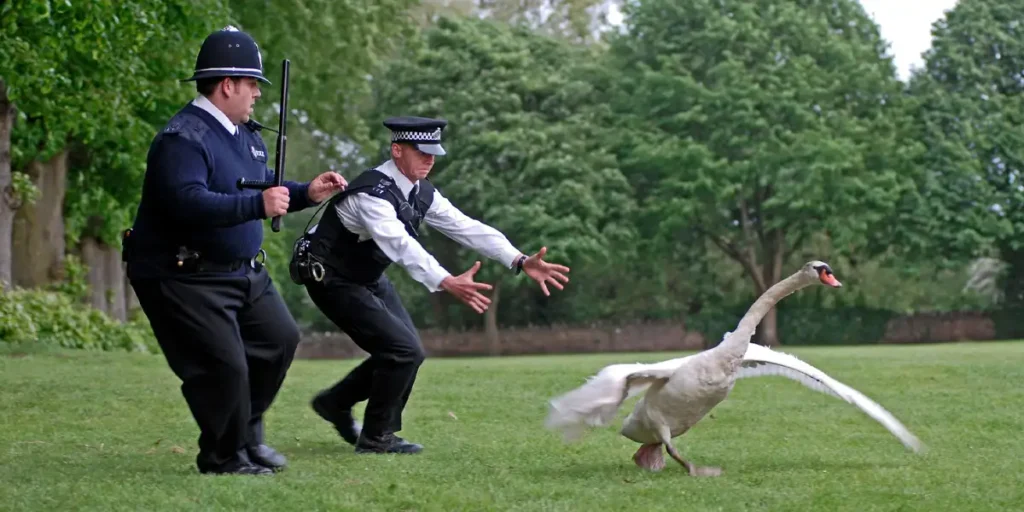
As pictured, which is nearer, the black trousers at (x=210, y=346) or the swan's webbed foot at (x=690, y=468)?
the black trousers at (x=210, y=346)

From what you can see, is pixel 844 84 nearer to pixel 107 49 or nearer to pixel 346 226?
pixel 107 49

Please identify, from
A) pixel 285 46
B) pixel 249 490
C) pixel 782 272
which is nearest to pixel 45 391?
pixel 249 490

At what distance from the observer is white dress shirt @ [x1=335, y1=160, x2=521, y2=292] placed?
9016 mm

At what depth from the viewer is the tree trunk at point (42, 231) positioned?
3089 centimetres

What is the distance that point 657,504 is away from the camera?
24.6 ft

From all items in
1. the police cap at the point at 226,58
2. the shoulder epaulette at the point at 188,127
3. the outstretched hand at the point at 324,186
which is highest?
the police cap at the point at 226,58

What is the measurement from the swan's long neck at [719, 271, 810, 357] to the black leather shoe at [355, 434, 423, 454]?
7.91ft

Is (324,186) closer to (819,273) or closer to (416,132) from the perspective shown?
(416,132)

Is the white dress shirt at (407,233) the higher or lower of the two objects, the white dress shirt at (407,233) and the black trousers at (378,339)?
the higher

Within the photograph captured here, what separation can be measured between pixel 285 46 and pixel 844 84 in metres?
28.0

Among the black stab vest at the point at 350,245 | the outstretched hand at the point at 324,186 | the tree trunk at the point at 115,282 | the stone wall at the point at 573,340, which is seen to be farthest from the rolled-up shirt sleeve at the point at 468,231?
the stone wall at the point at 573,340

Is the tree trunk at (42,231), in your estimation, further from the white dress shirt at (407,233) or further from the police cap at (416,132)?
the police cap at (416,132)

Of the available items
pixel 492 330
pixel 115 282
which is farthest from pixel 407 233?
pixel 492 330

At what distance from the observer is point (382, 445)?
9727 mm
